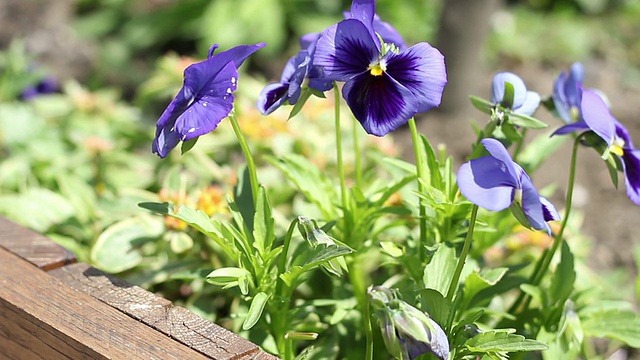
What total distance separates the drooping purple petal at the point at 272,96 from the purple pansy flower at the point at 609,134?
1.63ft

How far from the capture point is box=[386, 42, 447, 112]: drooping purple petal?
3.90 ft

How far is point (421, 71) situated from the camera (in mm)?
1200

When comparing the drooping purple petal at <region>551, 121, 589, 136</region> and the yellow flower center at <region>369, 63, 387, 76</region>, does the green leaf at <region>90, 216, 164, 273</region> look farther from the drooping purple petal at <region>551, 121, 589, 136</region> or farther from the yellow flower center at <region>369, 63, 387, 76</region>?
the drooping purple petal at <region>551, 121, 589, 136</region>

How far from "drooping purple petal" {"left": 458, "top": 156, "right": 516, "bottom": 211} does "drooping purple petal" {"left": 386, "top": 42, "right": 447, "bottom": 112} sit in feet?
0.39

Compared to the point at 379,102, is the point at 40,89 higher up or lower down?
lower down

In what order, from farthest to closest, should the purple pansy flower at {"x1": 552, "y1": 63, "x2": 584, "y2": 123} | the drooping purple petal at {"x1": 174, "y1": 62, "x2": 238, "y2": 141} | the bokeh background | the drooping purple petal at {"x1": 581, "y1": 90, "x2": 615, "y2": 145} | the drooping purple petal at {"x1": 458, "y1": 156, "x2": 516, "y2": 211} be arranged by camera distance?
the bokeh background, the purple pansy flower at {"x1": 552, "y1": 63, "x2": 584, "y2": 123}, the drooping purple petal at {"x1": 581, "y1": 90, "x2": 615, "y2": 145}, the drooping purple petal at {"x1": 174, "y1": 62, "x2": 238, "y2": 141}, the drooping purple petal at {"x1": 458, "y1": 156, "x2": 516, "y2": 211}

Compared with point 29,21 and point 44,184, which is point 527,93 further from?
point 29,21

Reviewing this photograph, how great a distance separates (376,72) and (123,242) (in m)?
0.85

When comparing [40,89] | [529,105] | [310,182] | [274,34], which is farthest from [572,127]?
[274,34]

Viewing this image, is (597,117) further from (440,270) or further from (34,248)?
(34,248)

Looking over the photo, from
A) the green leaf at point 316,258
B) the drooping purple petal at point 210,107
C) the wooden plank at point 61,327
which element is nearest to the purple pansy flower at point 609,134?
the green leaf at point 316,258

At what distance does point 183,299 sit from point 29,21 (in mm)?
2592

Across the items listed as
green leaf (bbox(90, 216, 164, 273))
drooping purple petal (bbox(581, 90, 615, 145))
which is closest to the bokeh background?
green leaf (bbox(90, 216, 164, 273))

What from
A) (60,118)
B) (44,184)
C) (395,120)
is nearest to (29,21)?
(60,118)
